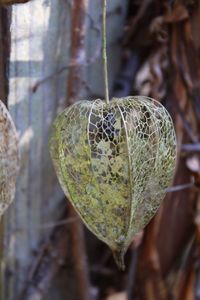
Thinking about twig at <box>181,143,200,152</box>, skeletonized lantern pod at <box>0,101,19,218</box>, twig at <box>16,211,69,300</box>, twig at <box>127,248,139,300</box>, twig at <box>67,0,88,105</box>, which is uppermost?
twig at <box>67,0,88,105</box>

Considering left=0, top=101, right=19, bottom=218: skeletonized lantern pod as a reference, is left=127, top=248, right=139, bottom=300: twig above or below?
below

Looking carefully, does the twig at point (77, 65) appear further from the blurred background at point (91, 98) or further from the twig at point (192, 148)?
the twig at point (192, 148)

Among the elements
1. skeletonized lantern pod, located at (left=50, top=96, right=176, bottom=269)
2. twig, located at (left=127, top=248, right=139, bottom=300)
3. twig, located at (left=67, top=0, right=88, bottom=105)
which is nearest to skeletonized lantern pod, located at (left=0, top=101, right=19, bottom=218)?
skeletonized lantern pod, located at (left=50, top=96, right=176, bottom=269)

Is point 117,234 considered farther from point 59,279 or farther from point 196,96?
point 59,279

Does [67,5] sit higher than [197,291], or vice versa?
[67,5]

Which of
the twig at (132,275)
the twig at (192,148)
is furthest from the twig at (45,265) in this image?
the twig at (192,148)

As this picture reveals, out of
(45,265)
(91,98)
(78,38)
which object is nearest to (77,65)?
(78,38)

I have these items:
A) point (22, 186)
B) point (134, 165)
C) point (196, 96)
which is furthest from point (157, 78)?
point (134, 165)

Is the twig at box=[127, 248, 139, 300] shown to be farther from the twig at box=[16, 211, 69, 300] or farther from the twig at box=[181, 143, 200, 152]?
the twig at box=[181, 143, 200, 152]
